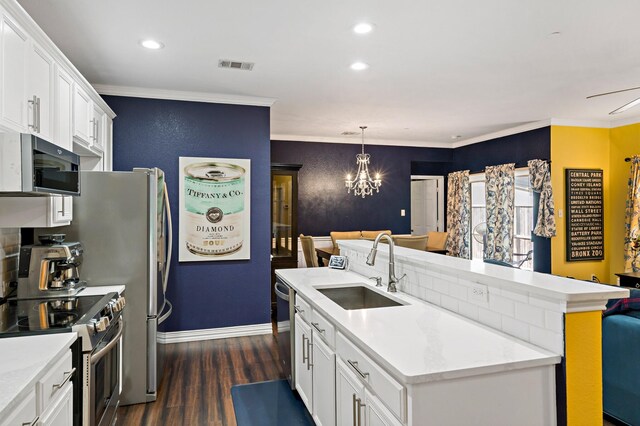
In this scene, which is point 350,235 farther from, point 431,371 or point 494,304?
point 431,371

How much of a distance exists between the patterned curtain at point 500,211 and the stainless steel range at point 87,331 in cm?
571

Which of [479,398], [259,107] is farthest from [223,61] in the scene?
[479,398]

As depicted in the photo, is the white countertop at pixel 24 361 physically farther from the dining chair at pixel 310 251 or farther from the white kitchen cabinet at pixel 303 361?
the dining chair at pixel 310 251

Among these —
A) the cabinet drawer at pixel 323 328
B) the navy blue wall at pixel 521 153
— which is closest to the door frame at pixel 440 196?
the navy blue wall at pixel 521 153

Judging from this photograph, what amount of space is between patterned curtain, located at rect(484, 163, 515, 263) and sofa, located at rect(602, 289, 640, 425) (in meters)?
3.88

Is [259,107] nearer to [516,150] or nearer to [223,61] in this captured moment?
[223,61]

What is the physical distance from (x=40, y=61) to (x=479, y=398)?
285cm

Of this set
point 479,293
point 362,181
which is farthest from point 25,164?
point 362,181

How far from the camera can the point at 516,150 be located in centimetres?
649

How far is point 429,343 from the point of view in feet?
5.33

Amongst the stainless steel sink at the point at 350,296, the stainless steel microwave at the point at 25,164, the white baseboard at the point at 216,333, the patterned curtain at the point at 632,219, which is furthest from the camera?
the patterned curtain at the point at 632,219

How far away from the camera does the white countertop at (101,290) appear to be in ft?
8.91

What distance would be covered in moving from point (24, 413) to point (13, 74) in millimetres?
1637

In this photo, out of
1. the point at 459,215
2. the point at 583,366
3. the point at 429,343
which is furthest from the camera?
the point at 459,215
